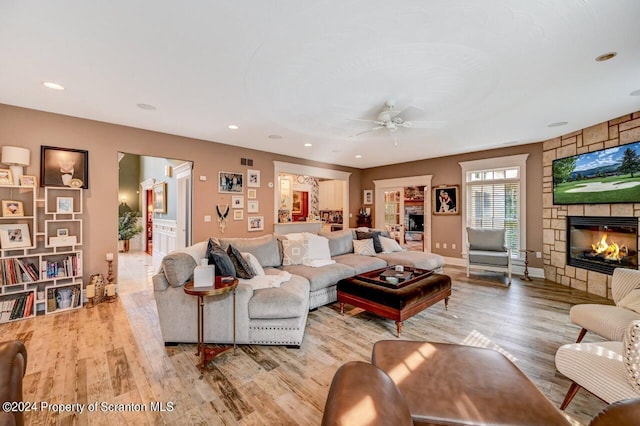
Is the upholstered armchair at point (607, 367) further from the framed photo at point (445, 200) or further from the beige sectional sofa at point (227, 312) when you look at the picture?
the framed photo at point (445, 200)

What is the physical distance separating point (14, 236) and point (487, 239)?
7.49 m

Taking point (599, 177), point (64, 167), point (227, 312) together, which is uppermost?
point (64, 167)

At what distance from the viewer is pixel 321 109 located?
11.7 ft

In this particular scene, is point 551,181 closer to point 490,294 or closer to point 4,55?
point 490,294

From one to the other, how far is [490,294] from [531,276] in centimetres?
190

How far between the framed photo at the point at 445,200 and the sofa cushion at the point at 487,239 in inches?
38.4

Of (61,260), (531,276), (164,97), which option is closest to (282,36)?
(164,97)

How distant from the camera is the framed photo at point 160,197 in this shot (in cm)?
679

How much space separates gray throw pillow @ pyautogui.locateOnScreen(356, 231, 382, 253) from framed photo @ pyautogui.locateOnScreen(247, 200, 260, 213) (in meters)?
2.24

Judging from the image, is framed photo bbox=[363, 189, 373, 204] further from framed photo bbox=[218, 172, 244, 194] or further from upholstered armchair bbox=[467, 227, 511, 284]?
framed photo bbox=[218, 172, 244, 194]

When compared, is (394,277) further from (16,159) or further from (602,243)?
(16,159)

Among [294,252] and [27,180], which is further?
[294,252]

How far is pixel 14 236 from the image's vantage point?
329 cm

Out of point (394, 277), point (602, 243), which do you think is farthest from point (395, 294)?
point (602, 243)
